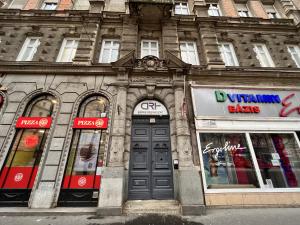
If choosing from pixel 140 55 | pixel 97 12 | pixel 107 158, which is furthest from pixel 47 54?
pixel 107 158

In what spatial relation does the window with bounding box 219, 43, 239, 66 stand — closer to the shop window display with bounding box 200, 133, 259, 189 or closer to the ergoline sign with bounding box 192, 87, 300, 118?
the ergoline sign with bounding box 192, 87, 300, 118

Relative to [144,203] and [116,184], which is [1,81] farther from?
[144,203]

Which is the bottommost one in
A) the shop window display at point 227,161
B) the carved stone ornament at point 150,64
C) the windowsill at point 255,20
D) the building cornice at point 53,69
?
the shop window display at point 227,161

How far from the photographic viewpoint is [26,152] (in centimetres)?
711

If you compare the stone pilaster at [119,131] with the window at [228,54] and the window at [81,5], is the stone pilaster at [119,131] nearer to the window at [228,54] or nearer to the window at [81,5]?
the window at [228,54]

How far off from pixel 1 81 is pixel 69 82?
136 inches

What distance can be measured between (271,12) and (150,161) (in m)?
14.7

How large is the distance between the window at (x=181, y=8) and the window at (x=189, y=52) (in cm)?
324

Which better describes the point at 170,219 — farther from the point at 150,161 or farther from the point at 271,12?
the point at 271,12

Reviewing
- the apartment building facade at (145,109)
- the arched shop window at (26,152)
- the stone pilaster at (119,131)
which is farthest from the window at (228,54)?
the arched shop window at (26,152)

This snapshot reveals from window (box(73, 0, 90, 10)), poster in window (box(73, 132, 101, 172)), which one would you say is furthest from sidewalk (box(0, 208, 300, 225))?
window (box(73, 0, 90, 10))

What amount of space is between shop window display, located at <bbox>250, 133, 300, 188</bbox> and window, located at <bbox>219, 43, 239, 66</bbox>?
4551 millimetres

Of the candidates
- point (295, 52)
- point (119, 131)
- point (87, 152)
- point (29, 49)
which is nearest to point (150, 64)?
point (119, 131)

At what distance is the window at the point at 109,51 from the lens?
9461mm
